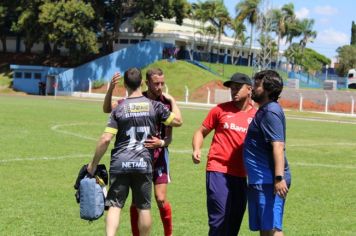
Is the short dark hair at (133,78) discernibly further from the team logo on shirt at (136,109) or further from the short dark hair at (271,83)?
the short dark hair at (271,83)

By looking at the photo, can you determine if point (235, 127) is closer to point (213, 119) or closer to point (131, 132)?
point (213, 119)

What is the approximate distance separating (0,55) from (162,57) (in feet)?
69.6

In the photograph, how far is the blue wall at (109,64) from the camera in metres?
61.5

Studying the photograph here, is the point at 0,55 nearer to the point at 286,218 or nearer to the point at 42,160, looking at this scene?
the point at 42,160

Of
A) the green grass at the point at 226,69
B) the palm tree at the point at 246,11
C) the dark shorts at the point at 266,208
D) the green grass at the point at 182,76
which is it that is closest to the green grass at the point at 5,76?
the green grass at the point at 182,76

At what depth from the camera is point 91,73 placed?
2450 inches

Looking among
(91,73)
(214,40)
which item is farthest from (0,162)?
(214,40)

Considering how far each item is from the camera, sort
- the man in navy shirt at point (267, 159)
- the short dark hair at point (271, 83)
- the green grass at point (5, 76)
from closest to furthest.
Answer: the man in navy shirt at point (267, 159)
the short dark hair at point (271, 83)
the green grass at point (5, 76)

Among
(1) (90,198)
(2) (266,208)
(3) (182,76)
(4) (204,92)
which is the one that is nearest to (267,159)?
(2) (266,208)

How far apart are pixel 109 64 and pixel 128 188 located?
188 feet

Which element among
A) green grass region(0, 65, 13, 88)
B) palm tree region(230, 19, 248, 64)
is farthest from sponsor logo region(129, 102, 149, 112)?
palm tree region(230, 19, 248, 64)

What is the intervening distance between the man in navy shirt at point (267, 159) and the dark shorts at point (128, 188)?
111 cm

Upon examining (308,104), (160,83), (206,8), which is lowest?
(308,104)

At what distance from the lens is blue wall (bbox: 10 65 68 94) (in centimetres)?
6159
